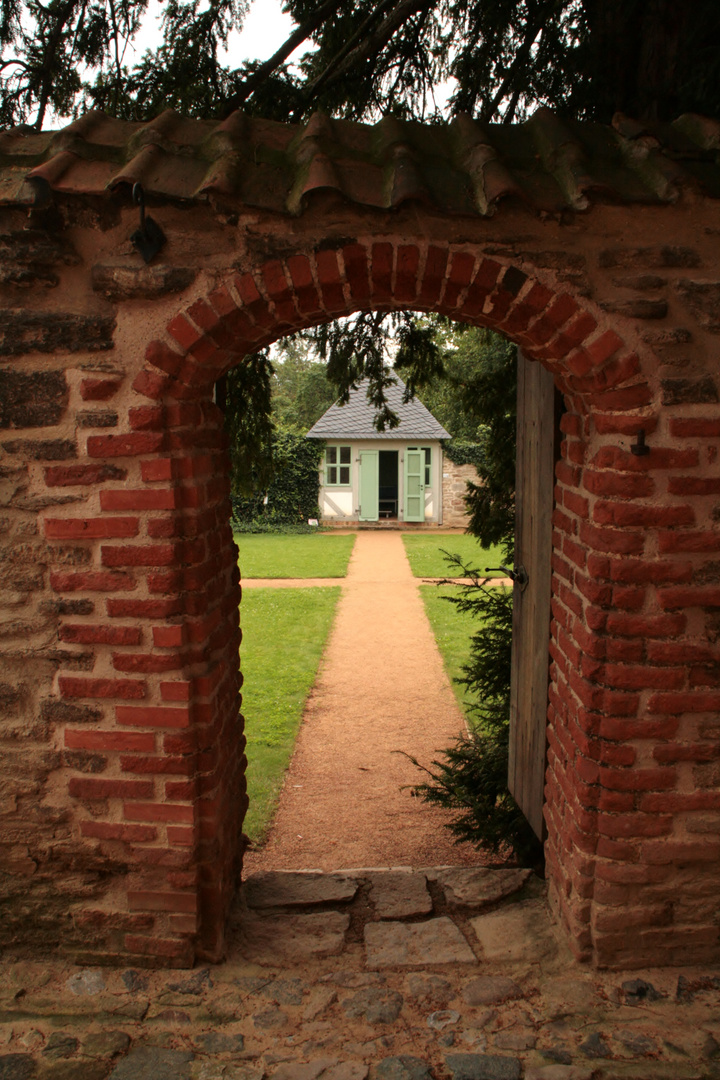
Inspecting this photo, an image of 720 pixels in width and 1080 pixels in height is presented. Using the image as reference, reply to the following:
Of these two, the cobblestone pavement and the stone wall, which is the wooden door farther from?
the stone wall

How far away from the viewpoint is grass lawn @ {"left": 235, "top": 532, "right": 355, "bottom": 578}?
1403cm

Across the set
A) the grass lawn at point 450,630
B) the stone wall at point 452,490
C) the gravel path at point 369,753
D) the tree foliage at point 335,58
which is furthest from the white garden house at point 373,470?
the tree foliage at point 335,58

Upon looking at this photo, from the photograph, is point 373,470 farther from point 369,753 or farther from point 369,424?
point 369,753

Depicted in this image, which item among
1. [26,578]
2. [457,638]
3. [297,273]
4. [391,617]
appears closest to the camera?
[297,273]

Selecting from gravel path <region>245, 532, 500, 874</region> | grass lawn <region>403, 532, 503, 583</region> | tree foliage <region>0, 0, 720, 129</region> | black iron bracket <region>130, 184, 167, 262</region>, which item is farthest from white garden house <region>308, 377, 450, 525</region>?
black iron bracket <region>130, 184, 167, 262</region>

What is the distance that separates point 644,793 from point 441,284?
188 centimetres

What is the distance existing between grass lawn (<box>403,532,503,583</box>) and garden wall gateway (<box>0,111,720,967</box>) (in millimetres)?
8590

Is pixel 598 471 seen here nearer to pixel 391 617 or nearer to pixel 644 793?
pixel 644 793

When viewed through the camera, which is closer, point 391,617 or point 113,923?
point 113,923

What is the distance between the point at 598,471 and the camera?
252 centimetres

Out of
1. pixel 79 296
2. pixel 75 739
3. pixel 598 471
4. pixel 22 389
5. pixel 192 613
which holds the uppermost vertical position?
pixel 79 296

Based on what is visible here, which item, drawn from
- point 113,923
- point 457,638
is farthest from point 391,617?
point 113,923

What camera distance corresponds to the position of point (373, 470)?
832 inches

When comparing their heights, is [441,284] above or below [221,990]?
above
